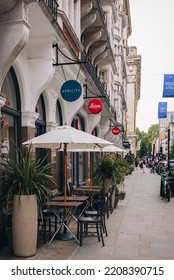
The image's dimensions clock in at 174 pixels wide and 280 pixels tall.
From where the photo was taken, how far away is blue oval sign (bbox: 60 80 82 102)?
28.9ft

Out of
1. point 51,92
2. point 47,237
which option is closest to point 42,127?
point 51,92

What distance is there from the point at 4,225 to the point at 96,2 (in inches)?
421

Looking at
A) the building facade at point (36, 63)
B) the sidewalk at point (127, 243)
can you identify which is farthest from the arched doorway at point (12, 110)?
the sidewalk at point (127, 243)

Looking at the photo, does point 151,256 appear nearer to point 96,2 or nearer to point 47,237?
point 47,237

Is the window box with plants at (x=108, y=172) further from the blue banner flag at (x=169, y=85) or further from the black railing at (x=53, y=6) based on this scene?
the blue banner flag at (x=169, y=85)

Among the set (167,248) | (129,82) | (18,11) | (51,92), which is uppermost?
(129,82)

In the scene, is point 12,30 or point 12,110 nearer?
point 12,30

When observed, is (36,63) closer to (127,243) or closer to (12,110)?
(12,110)

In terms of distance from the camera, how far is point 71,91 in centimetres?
885

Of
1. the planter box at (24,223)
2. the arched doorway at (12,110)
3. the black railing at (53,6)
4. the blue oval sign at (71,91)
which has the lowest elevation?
the planter box at (24,223)

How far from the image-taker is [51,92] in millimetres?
10461

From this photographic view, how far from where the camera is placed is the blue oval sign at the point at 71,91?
8.82 m

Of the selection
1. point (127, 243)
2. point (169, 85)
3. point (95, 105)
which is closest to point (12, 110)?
point (127, 243)

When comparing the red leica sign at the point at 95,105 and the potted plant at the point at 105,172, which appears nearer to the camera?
the potted plant at the point at 105,172
